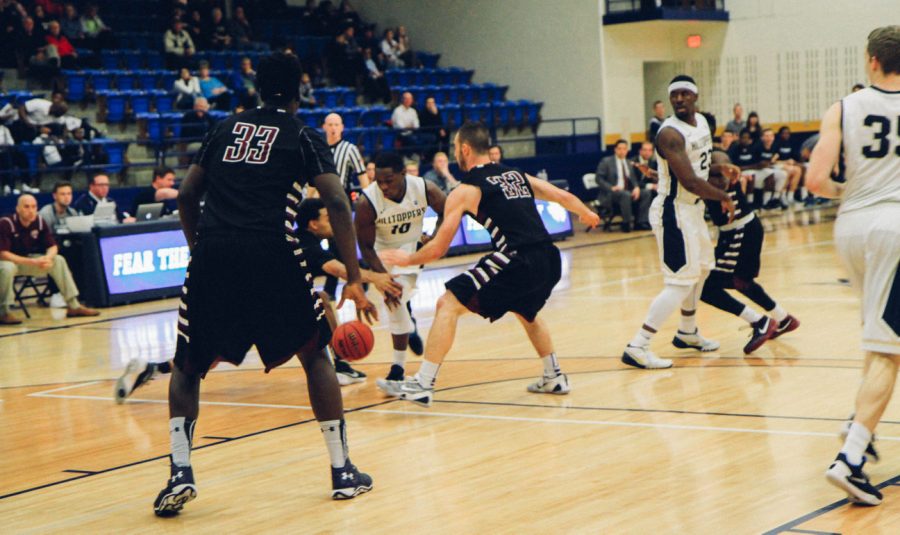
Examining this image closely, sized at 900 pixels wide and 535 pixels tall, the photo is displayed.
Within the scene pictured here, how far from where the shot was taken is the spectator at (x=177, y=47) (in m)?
21.3

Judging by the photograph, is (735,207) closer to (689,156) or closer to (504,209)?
(689,156)

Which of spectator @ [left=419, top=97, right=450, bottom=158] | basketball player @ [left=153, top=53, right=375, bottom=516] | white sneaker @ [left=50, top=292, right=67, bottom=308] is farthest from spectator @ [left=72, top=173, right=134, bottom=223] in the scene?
basketball player @ [left=153, top=53, right=375, bottom=516]

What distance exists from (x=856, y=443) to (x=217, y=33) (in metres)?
19.6

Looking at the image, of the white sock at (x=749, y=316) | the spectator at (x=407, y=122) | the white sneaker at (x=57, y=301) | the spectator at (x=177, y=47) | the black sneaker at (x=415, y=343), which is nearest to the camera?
the white sock at (x=749, y=316)

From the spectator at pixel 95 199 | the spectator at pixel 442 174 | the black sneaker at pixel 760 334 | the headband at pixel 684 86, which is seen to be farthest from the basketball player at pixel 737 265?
the spectator at pixel 442 174

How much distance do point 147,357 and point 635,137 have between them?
59.9 ft

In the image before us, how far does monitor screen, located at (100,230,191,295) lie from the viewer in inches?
530

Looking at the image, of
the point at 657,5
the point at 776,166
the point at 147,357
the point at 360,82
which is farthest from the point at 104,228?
the point at 657,5

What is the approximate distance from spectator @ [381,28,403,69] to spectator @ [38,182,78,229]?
12.7 meters

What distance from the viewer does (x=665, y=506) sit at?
491 cm

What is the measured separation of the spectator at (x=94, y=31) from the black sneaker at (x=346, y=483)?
56.3 ft

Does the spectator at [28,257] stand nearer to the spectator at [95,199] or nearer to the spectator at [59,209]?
the spectator at [59,209]

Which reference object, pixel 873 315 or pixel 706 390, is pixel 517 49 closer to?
pixel 706 390

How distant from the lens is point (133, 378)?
8.00m
